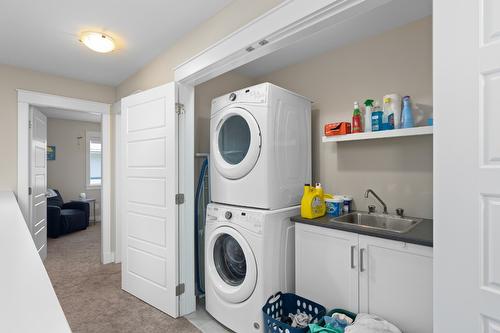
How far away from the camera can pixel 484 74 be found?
0.89 m

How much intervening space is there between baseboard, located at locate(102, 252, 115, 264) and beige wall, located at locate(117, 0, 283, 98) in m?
2.18

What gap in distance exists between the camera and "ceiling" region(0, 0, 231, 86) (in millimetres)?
1876

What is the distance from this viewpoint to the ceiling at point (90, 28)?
188 centimetres

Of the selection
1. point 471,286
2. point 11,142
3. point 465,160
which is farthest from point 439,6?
point 11,142

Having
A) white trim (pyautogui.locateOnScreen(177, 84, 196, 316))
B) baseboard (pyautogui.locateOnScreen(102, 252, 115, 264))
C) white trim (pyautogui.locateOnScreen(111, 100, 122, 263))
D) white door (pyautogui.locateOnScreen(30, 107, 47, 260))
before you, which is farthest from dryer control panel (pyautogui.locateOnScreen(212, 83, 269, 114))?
baseboard (pyautogui.locateOnScreen(102, 252, 115, 264))

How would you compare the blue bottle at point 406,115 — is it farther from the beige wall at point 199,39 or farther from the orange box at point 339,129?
the beige wall at point 199,39

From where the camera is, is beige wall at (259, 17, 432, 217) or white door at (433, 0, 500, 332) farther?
beige wall at (259, 17, 432, 217)

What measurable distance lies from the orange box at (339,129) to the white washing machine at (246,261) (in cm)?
74

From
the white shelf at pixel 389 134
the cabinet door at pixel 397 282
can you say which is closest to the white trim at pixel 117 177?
the white shelf at pixel 389 134

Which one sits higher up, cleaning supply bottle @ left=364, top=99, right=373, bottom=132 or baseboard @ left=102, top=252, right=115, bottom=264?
cleaning supply bottle @ left=364, top=99, right=373, bottom=132

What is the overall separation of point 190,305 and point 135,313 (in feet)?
1.54

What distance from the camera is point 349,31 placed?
7.25 feet

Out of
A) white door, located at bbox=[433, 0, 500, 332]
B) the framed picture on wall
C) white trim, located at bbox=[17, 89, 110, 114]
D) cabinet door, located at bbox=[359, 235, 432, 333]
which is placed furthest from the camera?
the framed picture on wall

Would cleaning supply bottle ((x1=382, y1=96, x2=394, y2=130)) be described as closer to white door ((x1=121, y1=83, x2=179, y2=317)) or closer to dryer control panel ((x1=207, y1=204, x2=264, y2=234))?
dryer control panel ((x1=207, y1=204, x2=264, y2=234))
